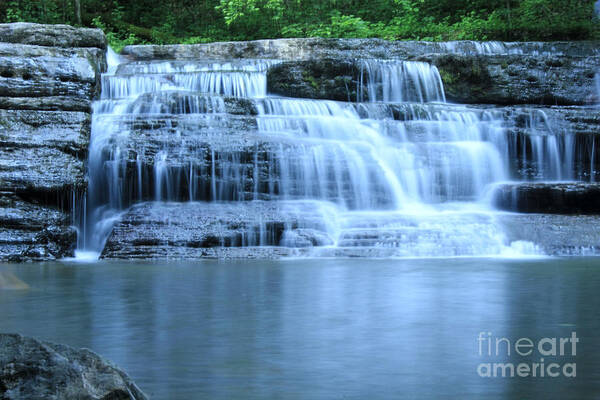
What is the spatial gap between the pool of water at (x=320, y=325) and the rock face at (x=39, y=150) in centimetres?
193

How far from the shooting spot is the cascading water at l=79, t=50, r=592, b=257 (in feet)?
27.3

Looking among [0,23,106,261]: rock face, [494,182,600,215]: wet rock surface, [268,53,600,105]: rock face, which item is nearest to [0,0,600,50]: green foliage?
[268,53,600,105]: rock face

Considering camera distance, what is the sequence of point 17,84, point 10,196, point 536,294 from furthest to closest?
1. point 17,84
2. point 10,196
3. point 536,294

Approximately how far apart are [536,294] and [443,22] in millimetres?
17112

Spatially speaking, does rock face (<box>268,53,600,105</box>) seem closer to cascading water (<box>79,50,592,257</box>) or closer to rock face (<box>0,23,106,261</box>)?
cascading water (<box>79,50,592,257</box>)

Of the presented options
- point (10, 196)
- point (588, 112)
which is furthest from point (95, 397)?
point (588, 112)

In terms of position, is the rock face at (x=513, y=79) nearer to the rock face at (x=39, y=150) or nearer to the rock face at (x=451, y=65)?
the rock face at (x=451, y=65)

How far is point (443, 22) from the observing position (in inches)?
810

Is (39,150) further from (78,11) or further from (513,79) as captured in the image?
(78,11)

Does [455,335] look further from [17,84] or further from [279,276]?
[17,84]

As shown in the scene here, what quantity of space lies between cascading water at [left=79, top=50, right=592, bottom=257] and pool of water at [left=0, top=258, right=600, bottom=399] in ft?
5.87

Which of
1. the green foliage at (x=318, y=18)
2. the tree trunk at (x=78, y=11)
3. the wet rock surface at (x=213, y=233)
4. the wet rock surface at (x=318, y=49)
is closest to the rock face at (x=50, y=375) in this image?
the wet rock surface at (x=213, y=233)

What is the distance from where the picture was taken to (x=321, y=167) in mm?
9492

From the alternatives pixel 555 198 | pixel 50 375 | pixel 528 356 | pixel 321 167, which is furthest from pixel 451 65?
pixel 50 375
